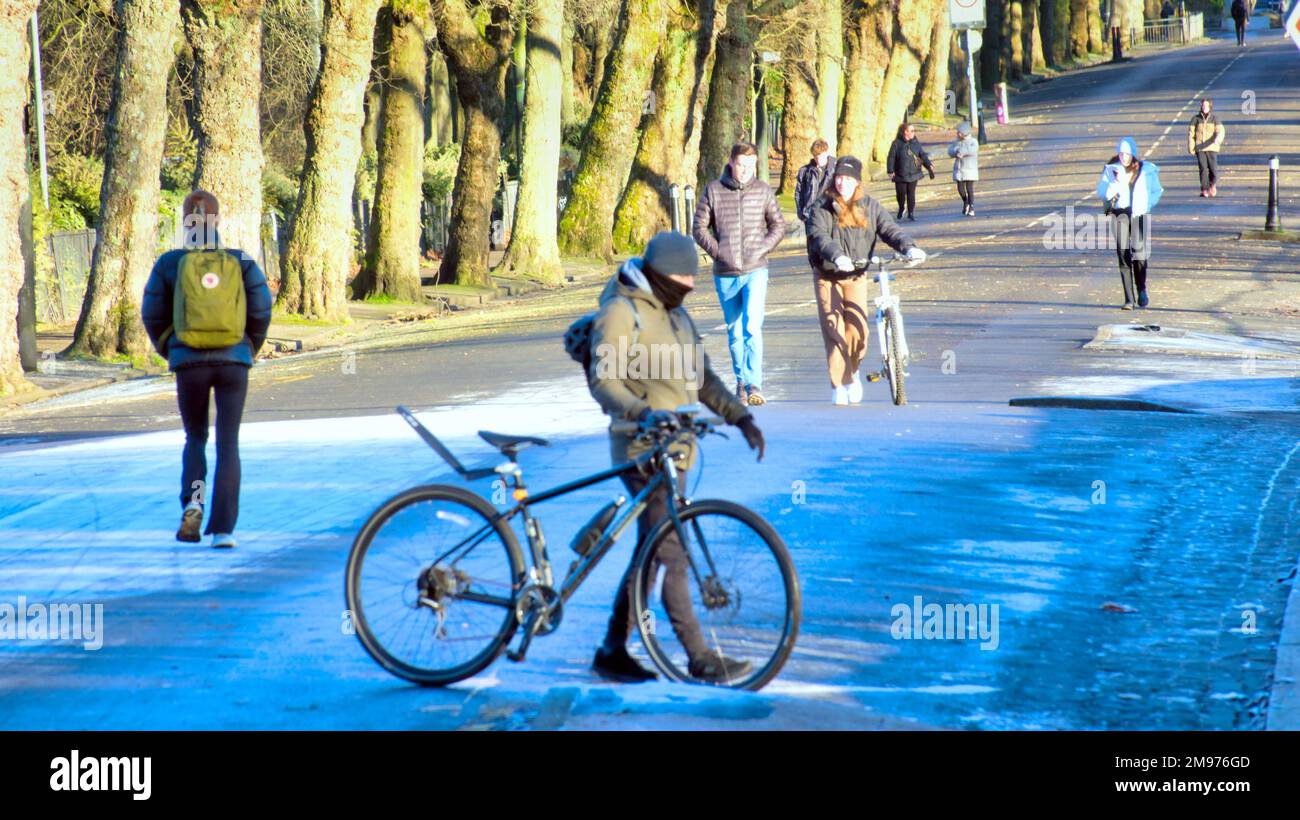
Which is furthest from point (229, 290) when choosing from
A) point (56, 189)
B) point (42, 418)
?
point (56, 189)

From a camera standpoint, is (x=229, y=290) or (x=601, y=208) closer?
(x=229, y=290)

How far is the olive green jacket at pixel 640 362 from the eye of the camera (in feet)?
21.5

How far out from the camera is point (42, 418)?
17219mm

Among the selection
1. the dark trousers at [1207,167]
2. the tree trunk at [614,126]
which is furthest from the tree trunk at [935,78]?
the tree trunk at [614,126]

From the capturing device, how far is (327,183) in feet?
86.7

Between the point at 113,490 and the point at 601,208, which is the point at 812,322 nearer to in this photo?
the point at 113,490

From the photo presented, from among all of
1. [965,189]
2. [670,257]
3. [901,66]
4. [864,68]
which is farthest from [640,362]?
[901,66]

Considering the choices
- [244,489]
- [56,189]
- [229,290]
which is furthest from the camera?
[56,189]

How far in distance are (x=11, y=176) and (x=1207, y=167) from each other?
2527 centimetres

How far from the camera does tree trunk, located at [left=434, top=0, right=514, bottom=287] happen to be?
33031 millimetres

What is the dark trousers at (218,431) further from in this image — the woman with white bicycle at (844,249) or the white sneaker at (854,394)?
the white sneaker at (854,394)

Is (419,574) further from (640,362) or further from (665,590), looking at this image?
(640,362)

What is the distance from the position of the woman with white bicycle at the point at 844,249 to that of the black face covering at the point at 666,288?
24.3 ft

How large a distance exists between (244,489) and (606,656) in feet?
17.7
